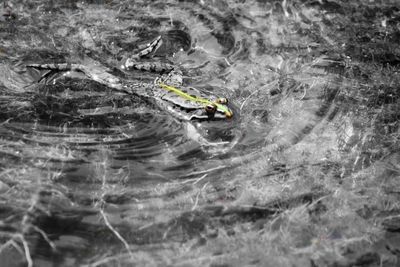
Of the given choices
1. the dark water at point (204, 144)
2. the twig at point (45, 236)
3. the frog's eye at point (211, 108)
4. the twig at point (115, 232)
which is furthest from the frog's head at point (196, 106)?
the twig at point (45, 236)

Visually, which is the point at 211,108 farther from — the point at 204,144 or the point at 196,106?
the point at 204,144

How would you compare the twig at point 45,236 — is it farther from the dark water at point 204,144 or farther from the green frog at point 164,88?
the green frog at point 164,88

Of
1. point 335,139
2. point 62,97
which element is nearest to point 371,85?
point 335,139

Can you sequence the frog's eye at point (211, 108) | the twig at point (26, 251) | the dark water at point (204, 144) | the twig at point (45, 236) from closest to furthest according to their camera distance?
the twig at point (26, 251) < the twig at point (45, 236) < the dark water at point (204, 144) < the frog's eye at point (211, 108)

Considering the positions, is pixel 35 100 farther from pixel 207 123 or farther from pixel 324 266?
pixel 324 266

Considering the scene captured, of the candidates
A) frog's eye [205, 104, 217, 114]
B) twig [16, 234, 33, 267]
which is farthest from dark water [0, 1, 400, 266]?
frog's eye [205, 104, 217, 114]

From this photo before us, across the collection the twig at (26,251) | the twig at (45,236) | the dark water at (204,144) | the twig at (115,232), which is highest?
the dark water at (204,144)

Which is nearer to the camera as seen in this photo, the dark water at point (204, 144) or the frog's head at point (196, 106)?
the dark water at point (204, 144)
